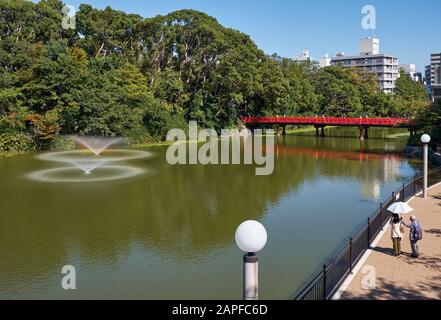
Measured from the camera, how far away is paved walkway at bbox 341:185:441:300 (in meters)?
8.96

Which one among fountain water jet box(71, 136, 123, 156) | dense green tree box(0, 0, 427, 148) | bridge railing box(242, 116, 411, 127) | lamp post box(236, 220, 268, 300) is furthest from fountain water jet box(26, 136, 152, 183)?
bridge railing box(242, 116, 411, 127)

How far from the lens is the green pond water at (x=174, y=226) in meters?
11.3

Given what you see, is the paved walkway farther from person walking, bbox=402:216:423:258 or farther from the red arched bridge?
the red arched bridge

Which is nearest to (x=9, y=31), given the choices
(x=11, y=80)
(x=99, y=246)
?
(x=11, y=80)

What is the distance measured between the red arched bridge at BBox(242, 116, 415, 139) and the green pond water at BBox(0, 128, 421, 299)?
66.4 feet

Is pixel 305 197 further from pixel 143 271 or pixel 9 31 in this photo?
pixel 9 31

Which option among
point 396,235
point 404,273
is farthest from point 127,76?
point 404,273

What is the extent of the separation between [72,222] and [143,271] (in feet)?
19.4

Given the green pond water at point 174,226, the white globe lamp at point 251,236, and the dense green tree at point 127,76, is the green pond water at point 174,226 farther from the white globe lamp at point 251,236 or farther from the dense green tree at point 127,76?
the dense green tree at point 127,76

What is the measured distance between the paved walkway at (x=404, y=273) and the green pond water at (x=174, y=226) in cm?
168

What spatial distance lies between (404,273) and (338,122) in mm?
45664

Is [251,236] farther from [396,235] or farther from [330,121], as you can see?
[330,121]

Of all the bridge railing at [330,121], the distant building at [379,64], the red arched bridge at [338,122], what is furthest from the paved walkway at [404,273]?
the distant building at [379,64]

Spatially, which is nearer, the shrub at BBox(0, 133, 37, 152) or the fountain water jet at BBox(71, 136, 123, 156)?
the shrub at BBox(0, 133, 37, 152)
